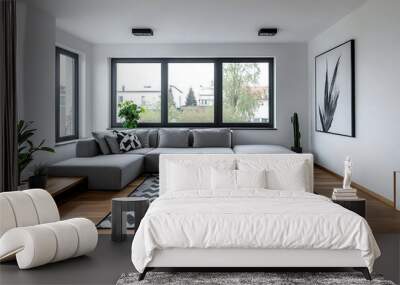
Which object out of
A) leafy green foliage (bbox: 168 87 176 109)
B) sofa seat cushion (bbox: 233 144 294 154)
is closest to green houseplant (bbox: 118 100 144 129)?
leafy green foliage (bbox: 168 87 176 109)

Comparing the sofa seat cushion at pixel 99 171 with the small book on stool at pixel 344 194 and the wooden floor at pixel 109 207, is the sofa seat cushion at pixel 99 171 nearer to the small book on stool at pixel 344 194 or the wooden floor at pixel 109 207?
the wooden floor at pixel 109 207

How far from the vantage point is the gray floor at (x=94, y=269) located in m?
3.18

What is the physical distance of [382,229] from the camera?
456cm

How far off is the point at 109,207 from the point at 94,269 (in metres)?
2.28

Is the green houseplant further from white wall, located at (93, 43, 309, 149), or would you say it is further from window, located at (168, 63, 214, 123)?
window, located at (168, 63, 214, 123)

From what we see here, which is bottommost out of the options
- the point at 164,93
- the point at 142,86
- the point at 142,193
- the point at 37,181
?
the point at 142,193

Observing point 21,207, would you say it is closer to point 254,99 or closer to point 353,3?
point 353,3

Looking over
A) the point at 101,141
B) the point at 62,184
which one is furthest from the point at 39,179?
the point at 101,141

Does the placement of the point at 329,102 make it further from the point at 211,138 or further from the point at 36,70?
the point at 36,70

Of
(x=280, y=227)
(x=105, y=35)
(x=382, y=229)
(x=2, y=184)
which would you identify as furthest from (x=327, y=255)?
(x=105, y=35)

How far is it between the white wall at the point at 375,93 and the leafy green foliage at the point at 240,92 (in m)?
2.69

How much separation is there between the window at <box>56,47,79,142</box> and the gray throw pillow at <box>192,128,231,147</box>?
239 cm

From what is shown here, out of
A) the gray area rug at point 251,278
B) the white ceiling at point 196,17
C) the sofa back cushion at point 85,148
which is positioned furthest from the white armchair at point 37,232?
the sofa back cushion at point 85,148

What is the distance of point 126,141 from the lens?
881 cm
